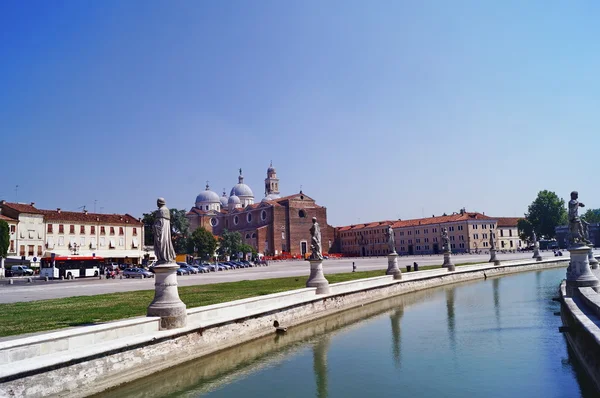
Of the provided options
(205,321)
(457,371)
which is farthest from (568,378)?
(205,321)

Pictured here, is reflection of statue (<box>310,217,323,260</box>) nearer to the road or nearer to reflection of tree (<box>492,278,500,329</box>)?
reflection of tree (<box>492,278,500,329</box>)

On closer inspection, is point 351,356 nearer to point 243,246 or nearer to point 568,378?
point 568,378

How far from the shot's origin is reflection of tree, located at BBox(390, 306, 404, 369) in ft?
47.5

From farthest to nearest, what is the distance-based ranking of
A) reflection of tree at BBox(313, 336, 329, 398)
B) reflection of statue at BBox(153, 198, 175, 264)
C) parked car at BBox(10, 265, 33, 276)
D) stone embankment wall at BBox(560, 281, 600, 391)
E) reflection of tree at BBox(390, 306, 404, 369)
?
parked car at BBox(10, 265, 33, 276), reflection of tree at BBox(390, 306, 404, 369), reflection of statue at BBox(153, 198, 175, 264), reflection of tree at BBox(313, 336, 329, 398), stone embankment wall at BBox(560, 281, 600, 391)

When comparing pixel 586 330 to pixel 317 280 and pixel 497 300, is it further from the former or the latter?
pixel 497 300

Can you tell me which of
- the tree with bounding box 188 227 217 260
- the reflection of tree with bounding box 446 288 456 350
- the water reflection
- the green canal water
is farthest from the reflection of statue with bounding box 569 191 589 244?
the tree with bounding box 188 227 217 260

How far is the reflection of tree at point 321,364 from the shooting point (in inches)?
458

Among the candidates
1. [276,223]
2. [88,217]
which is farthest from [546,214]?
[88,217]

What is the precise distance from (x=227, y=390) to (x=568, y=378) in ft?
26.5

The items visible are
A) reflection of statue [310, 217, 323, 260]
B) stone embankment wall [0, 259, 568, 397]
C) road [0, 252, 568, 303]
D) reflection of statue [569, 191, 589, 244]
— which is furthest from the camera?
road [0, 252, 568, 303]

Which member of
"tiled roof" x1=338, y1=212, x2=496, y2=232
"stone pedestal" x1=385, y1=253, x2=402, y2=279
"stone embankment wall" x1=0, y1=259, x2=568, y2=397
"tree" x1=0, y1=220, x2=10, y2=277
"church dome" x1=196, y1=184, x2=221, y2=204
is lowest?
"stone embankment wall" x1=0, y1=259, x2=568, y2=397

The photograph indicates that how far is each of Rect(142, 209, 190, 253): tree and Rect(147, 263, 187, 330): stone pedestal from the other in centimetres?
6765

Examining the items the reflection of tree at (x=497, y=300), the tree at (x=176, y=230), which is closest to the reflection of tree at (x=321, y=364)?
the reflection of tree at (x=497, y=300)

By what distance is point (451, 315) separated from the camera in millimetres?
21688
